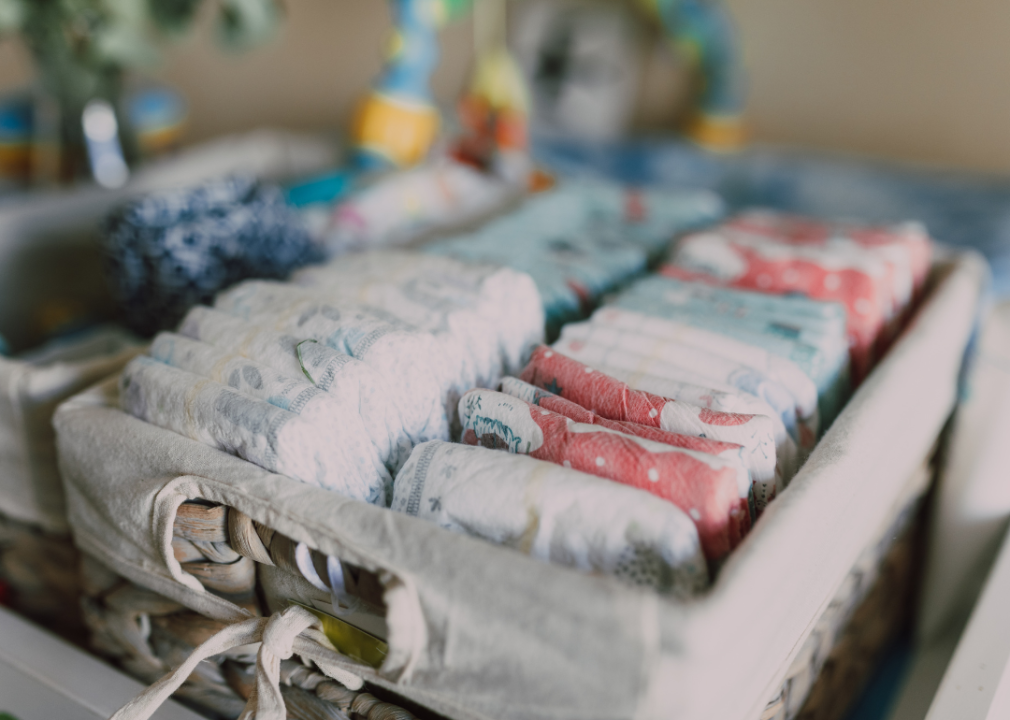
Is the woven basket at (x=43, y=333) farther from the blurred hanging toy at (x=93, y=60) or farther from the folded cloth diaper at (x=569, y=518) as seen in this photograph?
the folded cloth diaper at (x=569, y=518)

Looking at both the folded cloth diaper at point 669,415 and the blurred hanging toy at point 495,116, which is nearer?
the folded cloth diaper at point 669,415

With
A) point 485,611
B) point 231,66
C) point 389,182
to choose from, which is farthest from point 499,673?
point 231,66

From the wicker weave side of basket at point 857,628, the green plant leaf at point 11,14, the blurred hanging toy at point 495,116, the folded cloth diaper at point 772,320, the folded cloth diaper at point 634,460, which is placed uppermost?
the green plant leaf at point 11,14

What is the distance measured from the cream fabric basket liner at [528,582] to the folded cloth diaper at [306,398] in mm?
56

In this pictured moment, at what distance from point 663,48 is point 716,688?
57.5 inches

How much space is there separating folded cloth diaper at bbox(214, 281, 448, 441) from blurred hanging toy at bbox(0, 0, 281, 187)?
84 cm

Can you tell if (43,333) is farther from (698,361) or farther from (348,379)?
(698,361)

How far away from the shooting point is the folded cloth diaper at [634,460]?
50 centimetres

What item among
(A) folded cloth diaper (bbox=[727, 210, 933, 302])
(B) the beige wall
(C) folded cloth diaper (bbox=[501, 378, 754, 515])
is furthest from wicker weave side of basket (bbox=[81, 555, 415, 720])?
(B) the beige wall

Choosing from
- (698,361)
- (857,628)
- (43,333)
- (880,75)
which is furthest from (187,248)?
(880,75)

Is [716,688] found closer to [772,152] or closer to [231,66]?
[772,152]

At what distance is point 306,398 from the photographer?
57 centimetres

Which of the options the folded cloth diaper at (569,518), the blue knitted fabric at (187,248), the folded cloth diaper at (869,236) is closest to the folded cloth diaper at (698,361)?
the folded cloth diaper at (569,518)

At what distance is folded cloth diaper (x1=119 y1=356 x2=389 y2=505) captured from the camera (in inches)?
21.7
